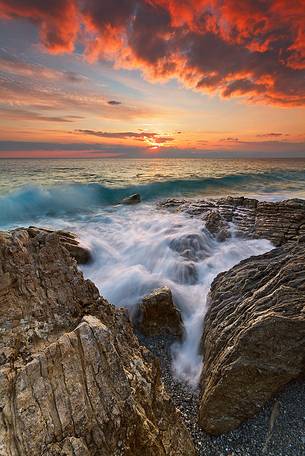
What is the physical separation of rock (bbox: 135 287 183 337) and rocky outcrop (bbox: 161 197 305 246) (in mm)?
6092

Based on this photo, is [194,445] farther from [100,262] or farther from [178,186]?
[178,186]

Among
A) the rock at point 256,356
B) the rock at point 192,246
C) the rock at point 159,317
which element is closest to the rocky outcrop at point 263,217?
the rock at point 192,246

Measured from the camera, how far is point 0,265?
379cm

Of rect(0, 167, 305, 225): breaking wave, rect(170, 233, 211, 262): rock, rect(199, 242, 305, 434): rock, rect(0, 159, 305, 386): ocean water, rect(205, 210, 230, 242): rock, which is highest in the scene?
rect(199, 242, 305, 434): rock

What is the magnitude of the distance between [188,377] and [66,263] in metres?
3.28

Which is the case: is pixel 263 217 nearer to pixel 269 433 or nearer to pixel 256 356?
pixel 256 356

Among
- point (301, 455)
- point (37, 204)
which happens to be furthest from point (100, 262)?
point (37, 204)

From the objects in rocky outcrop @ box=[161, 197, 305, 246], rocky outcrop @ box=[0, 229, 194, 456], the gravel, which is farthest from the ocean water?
rocky outcrop @ box=[0, 229, 194, 456]

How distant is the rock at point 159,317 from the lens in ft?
22.0

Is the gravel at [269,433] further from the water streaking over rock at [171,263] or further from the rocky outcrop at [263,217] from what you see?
the rocky outcrop at [263,217]

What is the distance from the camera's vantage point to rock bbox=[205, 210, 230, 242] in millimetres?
12359

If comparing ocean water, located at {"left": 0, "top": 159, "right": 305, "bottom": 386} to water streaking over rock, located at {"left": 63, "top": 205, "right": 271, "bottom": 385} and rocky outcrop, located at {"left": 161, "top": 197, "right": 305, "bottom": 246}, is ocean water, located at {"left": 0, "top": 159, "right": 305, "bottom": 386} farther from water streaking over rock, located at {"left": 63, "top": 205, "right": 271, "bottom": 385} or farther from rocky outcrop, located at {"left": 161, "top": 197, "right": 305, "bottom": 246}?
rocky outcrop, located at {"left": 161, "top": 197, "right": 305, "bottom": 246}

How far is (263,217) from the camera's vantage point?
13305mm

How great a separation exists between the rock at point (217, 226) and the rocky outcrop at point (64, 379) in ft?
28.8
